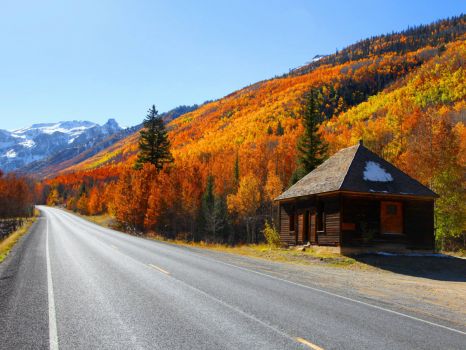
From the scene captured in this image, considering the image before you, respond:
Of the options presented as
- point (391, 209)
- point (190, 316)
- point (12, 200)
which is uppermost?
point (12, 200)

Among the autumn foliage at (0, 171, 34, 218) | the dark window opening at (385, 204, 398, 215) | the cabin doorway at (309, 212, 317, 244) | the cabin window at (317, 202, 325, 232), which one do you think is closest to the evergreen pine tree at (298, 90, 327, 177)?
the cabin doorway at (309, 212, 317, 244)

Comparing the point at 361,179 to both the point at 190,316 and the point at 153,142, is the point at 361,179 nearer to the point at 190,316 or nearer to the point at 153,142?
the point at 190,316

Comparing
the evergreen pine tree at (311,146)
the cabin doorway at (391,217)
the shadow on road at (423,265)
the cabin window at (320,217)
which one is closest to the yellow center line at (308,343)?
the shadow on road at (423,265)

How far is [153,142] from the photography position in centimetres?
6022

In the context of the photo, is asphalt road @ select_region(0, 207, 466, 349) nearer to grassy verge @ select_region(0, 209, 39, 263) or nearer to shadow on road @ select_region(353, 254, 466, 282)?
grassy verge @ select_region(0, 209, 39, 263)

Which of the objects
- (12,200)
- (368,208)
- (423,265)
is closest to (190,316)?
(423,265)

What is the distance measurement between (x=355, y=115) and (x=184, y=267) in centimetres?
13214

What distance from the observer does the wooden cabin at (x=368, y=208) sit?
2392cm

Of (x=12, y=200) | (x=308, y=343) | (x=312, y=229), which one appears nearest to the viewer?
(x=308, y=343)

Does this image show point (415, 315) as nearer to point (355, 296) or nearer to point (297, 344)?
point (355, 296)

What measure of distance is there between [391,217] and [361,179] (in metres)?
3.27

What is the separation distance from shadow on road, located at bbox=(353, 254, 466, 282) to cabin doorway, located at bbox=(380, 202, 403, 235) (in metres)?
2.36

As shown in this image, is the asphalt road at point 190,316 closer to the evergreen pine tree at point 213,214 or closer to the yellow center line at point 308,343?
Answer: the yellow center line at point 308,343

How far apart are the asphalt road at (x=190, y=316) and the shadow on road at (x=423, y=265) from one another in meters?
9.31
